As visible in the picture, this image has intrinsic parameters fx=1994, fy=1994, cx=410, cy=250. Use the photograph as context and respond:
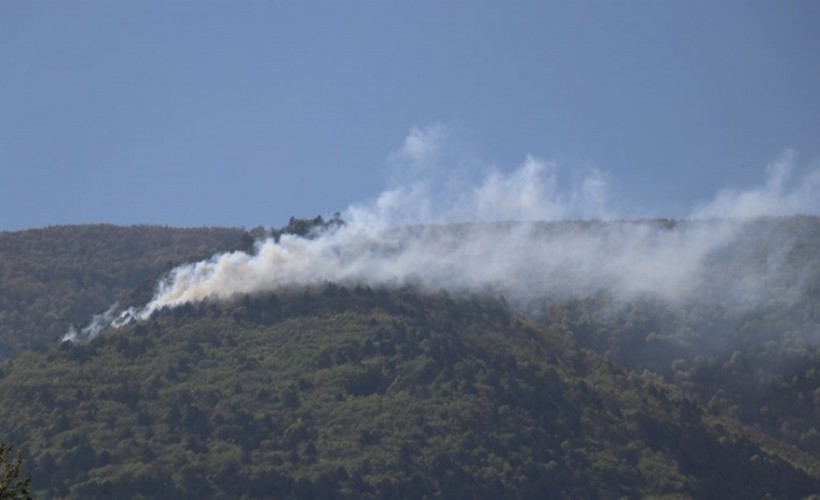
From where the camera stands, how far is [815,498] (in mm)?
199750

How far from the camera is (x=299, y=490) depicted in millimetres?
193750

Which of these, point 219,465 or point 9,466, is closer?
point 9,466

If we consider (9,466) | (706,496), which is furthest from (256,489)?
(9,466)

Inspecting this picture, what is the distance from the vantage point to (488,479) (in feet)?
649

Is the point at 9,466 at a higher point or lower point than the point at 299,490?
lower

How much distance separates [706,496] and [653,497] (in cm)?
596

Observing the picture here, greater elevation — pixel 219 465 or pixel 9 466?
pixel 219 465

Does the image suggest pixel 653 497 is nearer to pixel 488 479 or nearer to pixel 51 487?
pixel 488 479

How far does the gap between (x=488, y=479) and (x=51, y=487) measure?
141ft

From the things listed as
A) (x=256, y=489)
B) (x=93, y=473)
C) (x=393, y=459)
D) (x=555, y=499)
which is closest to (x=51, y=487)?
(x=93, y=473)

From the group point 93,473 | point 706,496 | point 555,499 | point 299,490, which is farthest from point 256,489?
point 706,496

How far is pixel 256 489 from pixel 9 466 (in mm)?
104926

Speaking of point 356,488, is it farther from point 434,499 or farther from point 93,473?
point 93,473

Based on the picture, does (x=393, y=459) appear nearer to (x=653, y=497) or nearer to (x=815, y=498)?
(x=653, y=497)
